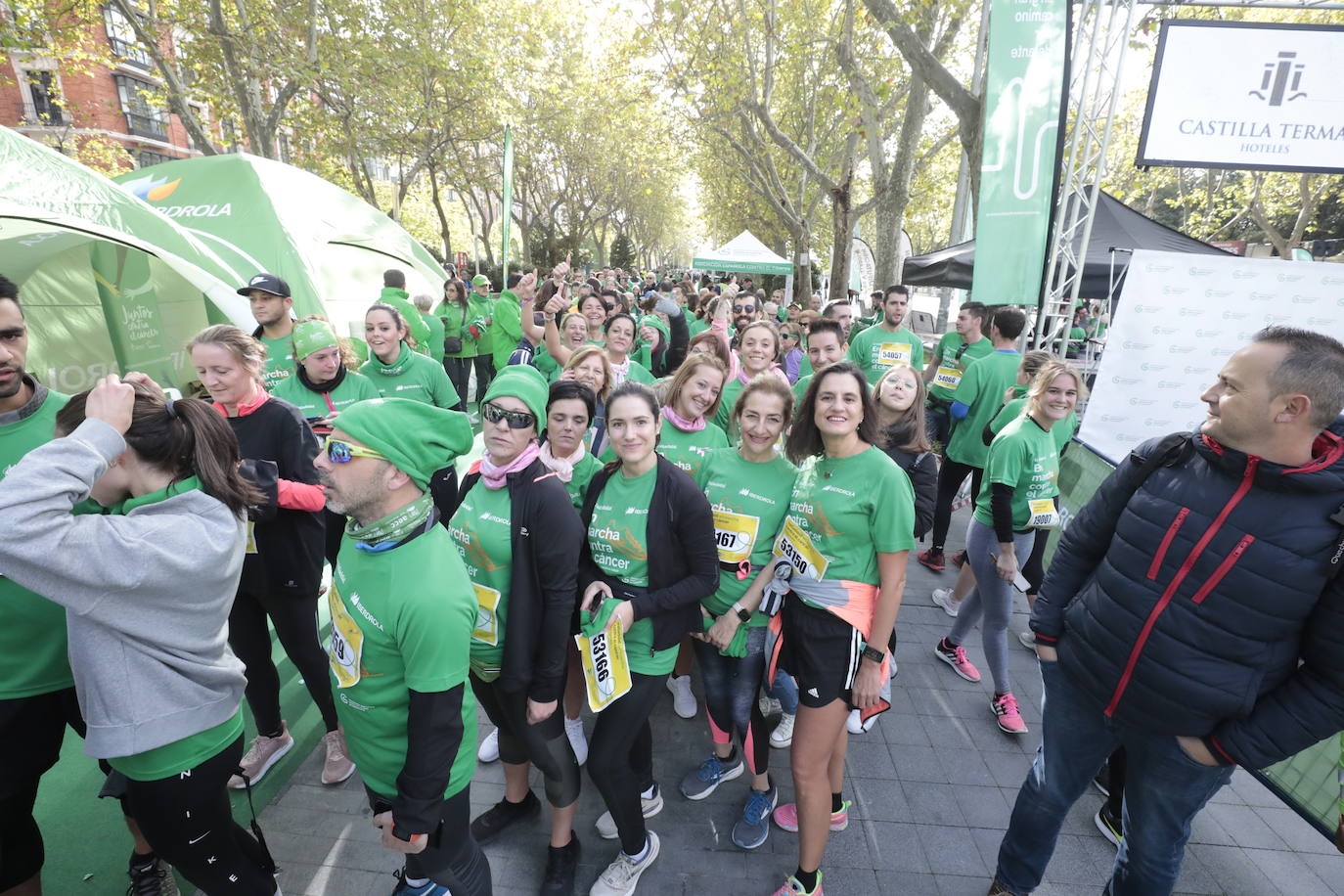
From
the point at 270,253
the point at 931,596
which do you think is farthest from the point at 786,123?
the point at 931,596

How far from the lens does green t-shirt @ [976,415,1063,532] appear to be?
3.35 metres

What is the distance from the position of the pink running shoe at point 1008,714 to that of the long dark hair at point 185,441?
3792 mm

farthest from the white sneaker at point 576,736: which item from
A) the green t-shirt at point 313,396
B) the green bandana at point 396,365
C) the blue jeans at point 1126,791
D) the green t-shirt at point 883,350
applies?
the green t-shirt at point 883,350

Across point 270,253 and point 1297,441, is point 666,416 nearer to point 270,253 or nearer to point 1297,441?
point 1297,441

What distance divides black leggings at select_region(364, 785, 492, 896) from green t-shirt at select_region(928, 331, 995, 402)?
18.4ft

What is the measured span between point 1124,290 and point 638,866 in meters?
5.16

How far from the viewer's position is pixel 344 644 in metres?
1.85

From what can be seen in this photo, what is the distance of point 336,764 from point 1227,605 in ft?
11.8

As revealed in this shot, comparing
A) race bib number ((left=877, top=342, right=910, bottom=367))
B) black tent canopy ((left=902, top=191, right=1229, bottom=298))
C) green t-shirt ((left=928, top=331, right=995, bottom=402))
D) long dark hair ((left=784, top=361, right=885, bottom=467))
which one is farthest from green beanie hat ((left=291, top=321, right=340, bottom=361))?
black tent canopy ((left=902, top=191, right=1229, bottom=298))

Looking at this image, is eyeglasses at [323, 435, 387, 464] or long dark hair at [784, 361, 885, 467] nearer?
eyeglasses at [323, 435, 387, 464]

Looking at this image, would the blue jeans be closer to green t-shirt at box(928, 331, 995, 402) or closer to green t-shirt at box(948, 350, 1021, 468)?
green t-shirt at box(948, 350, 1021, 468)

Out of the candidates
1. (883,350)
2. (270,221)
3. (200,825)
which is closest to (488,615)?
(200,825)

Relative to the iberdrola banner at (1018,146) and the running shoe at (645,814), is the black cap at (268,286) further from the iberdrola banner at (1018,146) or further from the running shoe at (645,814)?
the iberdrola banner at (1018,146)

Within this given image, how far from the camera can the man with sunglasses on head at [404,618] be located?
5.54ft
